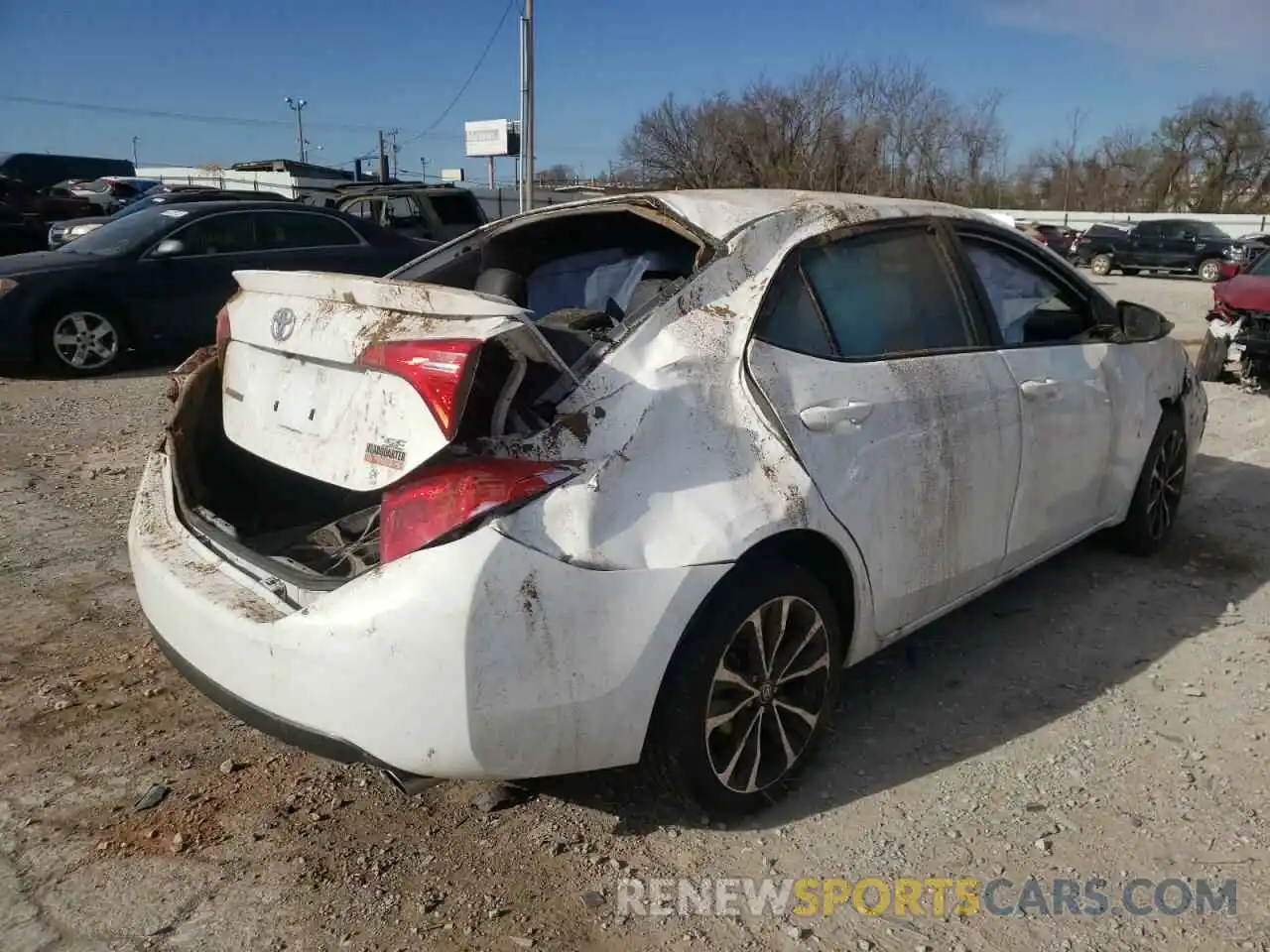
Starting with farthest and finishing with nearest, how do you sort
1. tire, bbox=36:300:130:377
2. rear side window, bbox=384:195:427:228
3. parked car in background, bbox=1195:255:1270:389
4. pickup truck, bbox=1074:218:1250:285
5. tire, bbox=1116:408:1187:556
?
pickup truck, bbox=1074:218:1250:285, rear side window, bbox=384:195:427:228, parked car in background, bbox=1195:255:1270:389, tire, bbox=36:300:130:377, tire, bbox=1116:408:1187:556

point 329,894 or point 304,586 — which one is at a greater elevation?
point 304,586

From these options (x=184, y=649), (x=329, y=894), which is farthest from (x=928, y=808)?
(x=184, y=649)

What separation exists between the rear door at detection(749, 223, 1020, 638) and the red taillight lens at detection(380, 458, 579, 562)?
73 cm

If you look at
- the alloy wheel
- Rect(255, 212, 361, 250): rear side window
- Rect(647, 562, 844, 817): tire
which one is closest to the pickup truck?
Rect(255, 212, 361, 250): rear side window

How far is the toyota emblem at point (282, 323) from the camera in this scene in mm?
2648

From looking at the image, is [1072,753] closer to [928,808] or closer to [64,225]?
[928,808]

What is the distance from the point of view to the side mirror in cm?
430

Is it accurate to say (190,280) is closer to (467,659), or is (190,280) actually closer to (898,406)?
(898,406)

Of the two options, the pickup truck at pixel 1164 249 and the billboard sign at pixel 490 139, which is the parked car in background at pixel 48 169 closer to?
the billboard sign at pixel 490 139

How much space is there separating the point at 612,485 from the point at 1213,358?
373 inches

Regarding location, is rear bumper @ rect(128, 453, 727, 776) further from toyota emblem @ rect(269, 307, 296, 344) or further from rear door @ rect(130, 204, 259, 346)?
rear door @ rect(130, 204, 259, 346)

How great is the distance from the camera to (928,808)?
2.79 metres

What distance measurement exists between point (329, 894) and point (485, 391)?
128 centimetres

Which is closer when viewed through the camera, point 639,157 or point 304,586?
point 304,586
